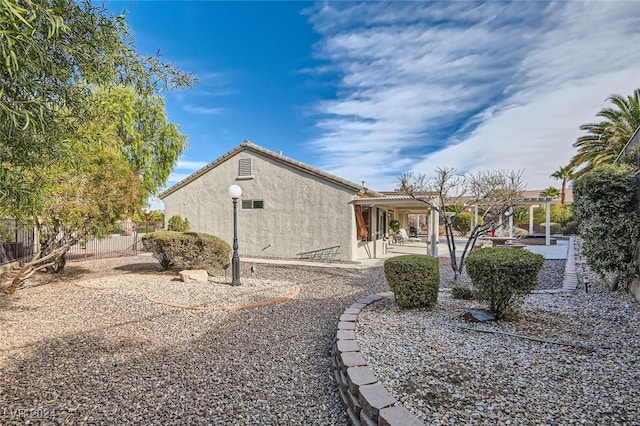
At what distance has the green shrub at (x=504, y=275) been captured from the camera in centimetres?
487

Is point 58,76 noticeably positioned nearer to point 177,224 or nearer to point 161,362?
point 161,362

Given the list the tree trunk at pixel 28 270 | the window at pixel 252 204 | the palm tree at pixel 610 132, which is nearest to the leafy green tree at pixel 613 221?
the window at pixel 252 204

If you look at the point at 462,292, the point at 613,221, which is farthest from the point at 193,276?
the point at 613,221

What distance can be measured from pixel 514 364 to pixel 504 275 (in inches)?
61.1

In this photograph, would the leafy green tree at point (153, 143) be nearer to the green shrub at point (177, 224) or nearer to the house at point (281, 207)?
the green shrub at point (177, 224)

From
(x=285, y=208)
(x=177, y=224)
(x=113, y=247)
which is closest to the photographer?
(x=285, y=208)

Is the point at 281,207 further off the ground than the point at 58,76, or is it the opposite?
the point at 58,76

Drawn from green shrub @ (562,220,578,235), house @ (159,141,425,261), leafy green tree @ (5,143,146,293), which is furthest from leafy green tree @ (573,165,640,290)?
green shrub @ (562,220,578,235)

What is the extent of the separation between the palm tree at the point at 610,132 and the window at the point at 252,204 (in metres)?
20.3

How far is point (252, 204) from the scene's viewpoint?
647 inches

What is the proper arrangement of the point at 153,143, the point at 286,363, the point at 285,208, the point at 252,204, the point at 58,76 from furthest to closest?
the point at 153,143
the point at 252,204
the point at 285,208
the point at 286,363
the point at 58,76

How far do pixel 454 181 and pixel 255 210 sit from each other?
32.2ft

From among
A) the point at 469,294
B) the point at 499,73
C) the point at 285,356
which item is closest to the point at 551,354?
the point at 469,294

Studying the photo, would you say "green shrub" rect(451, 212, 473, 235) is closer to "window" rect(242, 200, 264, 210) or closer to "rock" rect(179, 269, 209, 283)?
"window" rect(242, 200, 264, 210)
